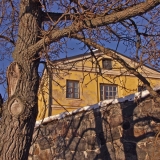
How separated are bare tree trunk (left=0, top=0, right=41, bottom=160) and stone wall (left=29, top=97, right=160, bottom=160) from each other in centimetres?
153

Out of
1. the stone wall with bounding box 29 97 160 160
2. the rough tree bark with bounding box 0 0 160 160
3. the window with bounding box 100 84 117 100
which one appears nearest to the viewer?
the rough tree bark with bounding box 0 0 160 160

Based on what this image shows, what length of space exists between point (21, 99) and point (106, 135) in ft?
7.41

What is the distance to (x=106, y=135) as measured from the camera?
5.36 metres

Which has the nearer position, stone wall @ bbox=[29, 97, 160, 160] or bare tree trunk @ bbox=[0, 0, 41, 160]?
bare tree trunk @ bbox=[0, 0, 41, 160]

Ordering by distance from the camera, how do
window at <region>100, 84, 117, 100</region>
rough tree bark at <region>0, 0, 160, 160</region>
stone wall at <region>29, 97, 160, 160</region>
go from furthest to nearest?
window at <region>100, 84, 117, 100</region>
stone wall at <region>29, 97, 160, 160</region>
rough tree bark at <region>0, 0, 160, 160</region>

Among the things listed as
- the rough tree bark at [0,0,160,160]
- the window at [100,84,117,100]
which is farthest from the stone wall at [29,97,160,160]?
the window at [100,84,117,100]

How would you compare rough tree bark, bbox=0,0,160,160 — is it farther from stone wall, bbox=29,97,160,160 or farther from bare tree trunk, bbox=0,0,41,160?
stone wall, bbox=29,97,160,160

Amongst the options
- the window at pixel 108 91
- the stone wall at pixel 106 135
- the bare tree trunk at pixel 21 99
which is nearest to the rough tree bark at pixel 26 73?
the bare tree trunk at pixel 21 99

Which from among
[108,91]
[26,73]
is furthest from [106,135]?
[108,91]

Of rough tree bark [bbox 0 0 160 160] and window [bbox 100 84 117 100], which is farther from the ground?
window [bbox 100 84 117 100]

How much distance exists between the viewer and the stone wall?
4738 mm

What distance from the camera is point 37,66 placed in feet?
12.5

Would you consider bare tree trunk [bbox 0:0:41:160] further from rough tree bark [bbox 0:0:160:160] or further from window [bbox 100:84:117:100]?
window [bbox 100:84:117:100]

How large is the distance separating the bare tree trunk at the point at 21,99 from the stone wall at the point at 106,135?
1.53 m
